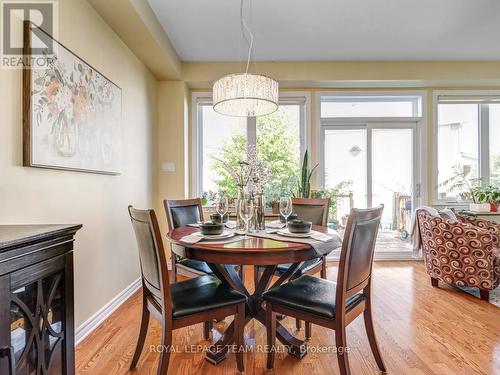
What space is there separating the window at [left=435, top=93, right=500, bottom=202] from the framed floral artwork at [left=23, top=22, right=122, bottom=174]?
14.1 ft

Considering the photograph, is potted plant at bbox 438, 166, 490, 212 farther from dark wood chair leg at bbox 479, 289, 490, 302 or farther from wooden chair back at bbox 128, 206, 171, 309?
wooden chair back at bbox 128, 206, 171, 309

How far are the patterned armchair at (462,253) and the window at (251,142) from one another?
183cm

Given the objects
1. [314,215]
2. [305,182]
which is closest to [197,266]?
[314,215]

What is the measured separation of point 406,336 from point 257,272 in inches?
45.9

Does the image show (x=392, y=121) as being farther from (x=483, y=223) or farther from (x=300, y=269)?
(x=300, y=269)

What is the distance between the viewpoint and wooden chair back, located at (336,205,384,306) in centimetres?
138

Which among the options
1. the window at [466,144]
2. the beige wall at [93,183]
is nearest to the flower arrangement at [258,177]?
the beige wall at [93,183]

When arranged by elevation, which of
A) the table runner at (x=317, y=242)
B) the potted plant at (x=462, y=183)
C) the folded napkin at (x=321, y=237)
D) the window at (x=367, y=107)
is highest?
the window at (x=367, y=107)

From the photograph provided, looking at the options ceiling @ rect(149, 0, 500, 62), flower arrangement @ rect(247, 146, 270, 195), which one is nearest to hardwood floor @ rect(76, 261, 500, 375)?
flower arrangement @ rect(247, 146, 270, 195)

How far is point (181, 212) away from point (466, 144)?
421 cm

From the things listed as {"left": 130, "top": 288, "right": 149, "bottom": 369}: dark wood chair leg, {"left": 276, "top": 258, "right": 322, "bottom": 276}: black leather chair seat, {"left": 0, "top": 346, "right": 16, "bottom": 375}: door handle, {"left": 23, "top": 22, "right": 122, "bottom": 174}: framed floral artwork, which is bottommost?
{"left": 130, "top": 288, "right": 149, "bottom": 369}: dark wood chair leg

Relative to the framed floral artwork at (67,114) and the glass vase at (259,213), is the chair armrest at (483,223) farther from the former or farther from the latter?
the framed floral artwork at (67,114)

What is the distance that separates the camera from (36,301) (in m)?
1.06

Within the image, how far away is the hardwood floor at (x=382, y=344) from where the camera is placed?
5.52 ft
